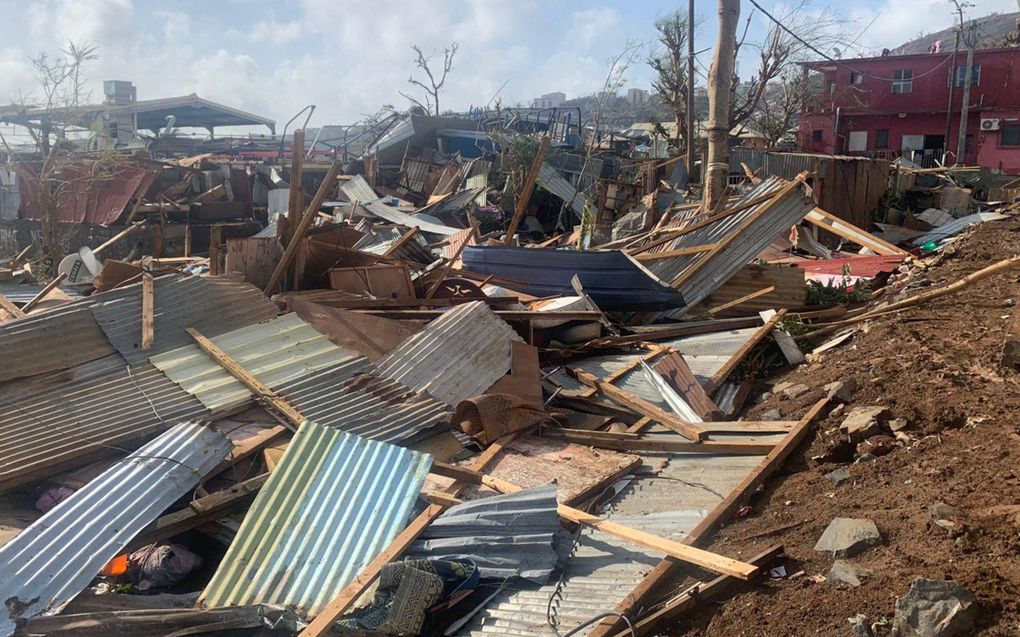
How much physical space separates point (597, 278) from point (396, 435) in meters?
3.66

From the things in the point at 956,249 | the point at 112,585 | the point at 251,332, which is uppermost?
the point at 956,249

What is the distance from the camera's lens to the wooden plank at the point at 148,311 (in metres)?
6.04

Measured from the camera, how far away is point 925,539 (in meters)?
3.43

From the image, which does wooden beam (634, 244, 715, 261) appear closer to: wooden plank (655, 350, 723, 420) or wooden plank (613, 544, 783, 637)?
wooden plank (655, 350, 723, 420)

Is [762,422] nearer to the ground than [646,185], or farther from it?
nearer to the ground

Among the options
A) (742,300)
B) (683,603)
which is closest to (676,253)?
(742,300)

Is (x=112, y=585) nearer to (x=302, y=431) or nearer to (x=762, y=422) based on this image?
(x=302, y=431)

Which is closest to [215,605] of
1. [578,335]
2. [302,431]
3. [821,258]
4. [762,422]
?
[302,431]

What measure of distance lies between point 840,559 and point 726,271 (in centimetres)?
543

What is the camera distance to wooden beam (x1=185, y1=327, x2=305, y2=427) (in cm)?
545

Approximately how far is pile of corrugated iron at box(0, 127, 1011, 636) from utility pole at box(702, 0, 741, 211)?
5.80ft

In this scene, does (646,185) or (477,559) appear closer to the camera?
(477,559)

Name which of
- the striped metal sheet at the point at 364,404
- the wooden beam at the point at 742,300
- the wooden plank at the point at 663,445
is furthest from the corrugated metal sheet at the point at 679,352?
the striped metal sheet at the point at 364,404

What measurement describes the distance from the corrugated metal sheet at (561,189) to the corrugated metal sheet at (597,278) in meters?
10.1
